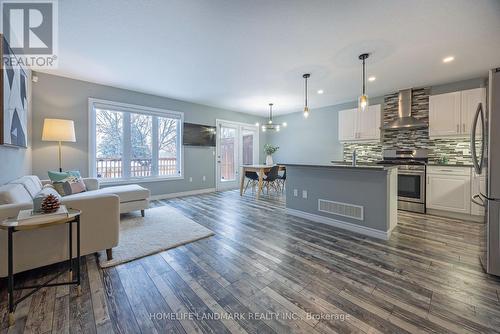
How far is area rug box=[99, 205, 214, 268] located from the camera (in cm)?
218

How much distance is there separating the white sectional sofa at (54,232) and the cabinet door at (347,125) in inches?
196

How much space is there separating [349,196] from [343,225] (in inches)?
17.2

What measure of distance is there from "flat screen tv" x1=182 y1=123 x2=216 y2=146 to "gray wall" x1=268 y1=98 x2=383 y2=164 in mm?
2548

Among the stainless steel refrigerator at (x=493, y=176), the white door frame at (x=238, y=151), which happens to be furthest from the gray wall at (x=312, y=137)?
the stainless steel refrigerator at (x=493, y=176)

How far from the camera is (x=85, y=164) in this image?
391cm

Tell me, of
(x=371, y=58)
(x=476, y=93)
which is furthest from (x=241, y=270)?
(x=476, y=93)

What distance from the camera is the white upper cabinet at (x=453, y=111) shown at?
349cm

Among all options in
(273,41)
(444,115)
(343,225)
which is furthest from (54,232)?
(444,115)

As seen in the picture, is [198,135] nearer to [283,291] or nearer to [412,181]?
[283,291]

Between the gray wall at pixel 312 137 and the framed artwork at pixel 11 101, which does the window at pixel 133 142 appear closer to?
the framed artwork at pixel 11 101

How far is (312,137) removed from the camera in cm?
617

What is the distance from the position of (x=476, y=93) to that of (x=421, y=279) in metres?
3.65

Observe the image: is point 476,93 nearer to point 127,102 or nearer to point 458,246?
point 458,246

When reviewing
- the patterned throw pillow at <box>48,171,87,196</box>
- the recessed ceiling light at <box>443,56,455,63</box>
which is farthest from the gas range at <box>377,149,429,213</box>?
the patterned throw pillow at <box>48,171,87,196</box>
